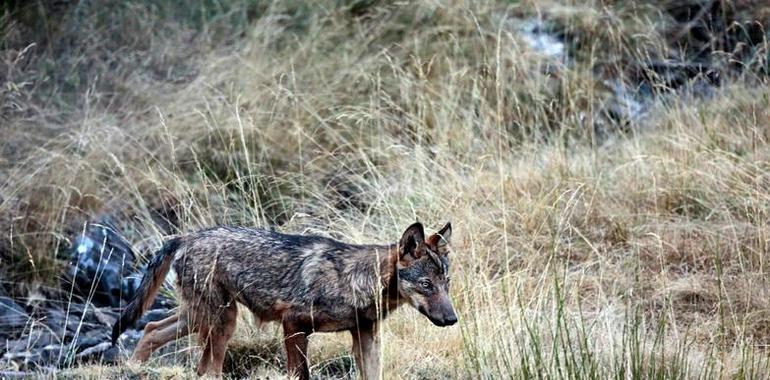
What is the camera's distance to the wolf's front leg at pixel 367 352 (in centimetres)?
646

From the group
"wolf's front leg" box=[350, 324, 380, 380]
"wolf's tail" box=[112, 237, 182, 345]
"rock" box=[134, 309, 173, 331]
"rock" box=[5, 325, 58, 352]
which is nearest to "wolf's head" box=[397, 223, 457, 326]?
"wolf's front leg" box=[350, 324, 380, 380]

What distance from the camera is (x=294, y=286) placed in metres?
6.54

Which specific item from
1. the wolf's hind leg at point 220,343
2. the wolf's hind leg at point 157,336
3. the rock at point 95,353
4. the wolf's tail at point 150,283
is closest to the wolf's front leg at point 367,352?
the wolf's hind leg at point 220,343

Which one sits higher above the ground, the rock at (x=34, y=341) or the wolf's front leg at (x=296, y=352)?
the wolf's front leg at (x=296, y=352)

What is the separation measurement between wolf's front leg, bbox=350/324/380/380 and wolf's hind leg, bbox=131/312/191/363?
3.46ft

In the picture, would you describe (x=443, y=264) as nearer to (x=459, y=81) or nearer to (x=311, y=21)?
(x=459, y=81)

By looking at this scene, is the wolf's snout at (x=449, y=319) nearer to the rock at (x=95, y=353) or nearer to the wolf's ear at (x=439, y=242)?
the wolf's ear at (x=439, y=242)

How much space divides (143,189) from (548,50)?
4.36 m

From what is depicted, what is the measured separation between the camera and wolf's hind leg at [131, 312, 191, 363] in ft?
22.6

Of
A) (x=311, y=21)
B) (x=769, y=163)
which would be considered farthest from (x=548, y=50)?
(x=769, y=163)

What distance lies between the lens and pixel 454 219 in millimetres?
8773

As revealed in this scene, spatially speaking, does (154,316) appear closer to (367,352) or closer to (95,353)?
(95,353)

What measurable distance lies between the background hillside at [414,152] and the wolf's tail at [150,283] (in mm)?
460

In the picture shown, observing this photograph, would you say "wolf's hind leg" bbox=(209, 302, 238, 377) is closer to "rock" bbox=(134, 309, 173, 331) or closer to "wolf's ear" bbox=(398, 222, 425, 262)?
"wolf's ear" bbox=(398, 222, 425, 262)
